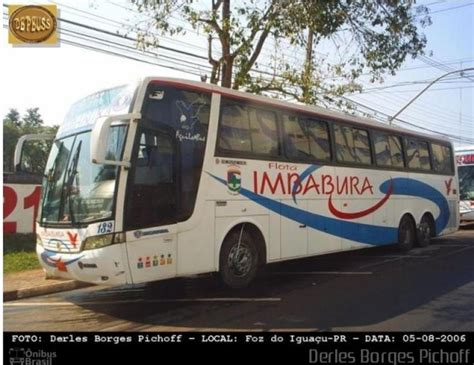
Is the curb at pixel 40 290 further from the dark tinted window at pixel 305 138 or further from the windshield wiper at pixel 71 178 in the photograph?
the dark tinted window at pixel 305 138

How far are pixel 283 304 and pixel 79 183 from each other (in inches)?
123

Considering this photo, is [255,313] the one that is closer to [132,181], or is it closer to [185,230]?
[185,230]

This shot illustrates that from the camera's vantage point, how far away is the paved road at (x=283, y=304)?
18.9ft

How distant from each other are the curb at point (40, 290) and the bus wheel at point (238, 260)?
282cm

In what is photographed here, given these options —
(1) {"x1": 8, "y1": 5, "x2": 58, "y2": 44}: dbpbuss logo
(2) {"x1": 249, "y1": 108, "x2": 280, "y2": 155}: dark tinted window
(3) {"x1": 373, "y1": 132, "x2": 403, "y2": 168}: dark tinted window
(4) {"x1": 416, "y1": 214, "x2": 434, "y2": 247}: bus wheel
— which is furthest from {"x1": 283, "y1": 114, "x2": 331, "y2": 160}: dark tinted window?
(4) {"x1": 416, "y1": 214, "x2": 434, "y2": 247}: bus wheel

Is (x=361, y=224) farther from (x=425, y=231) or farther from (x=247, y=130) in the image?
(x=247, y=130)

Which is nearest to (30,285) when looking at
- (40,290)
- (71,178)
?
(40,290)

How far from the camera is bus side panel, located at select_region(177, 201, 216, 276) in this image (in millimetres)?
6652

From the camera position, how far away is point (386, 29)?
11.9 meters

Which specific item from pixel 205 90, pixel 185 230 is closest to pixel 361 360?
pixel 185 230

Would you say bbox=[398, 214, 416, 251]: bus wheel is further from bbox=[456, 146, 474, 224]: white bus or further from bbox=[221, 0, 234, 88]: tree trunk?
bbox=[456, 146, 474, 224]: white bus

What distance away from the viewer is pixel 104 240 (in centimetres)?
597

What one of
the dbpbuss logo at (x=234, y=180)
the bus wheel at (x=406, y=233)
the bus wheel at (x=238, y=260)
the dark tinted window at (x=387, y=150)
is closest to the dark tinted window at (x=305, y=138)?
the dbpbuss logo at (x=234, y=180)

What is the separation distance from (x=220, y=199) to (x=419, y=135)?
7.16 metres
